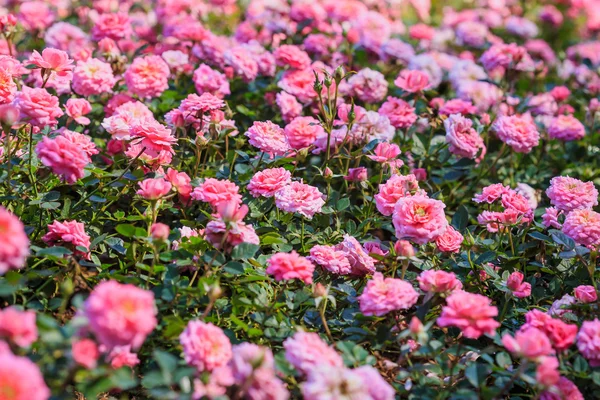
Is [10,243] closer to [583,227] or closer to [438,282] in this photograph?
[438,282]

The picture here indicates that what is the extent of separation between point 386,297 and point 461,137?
1.00m

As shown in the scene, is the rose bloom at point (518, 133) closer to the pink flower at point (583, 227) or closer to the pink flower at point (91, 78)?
the pink flower at point (583, 227)

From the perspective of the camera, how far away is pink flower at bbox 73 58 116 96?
2.65 m

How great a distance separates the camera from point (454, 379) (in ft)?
6.42

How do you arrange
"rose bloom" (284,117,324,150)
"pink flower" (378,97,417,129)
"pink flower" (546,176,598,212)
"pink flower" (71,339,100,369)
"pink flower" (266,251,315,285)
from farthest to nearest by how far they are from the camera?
"pink flower" (378,97,417,129) < "rose bloom" (284,117,324,150) < "pink flower" (546,176,598,212) < "pink flower" (266,251,315,285) < "pink flower" (71,339,100,369)

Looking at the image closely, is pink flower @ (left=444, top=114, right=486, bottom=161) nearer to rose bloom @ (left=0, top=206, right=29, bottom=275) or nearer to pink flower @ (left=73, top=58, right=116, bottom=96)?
pink flower @ (left=73, top=58, right=116, bottom=96)

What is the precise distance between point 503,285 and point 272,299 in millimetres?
682

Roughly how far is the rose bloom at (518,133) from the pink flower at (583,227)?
0.57m

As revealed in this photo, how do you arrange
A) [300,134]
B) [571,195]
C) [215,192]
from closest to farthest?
[215,192]
[571,195]
[300,134]

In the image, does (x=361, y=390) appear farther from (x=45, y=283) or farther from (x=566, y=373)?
(x=45, y=283)

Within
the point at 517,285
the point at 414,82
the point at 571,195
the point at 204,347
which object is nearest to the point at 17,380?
the point at 204,347

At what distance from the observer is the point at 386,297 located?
1.83 meters

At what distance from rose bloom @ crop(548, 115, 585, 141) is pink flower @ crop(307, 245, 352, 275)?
1445 mm

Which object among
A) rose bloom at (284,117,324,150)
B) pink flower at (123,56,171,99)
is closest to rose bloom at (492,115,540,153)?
rose bloom at (284,117,324,150)
